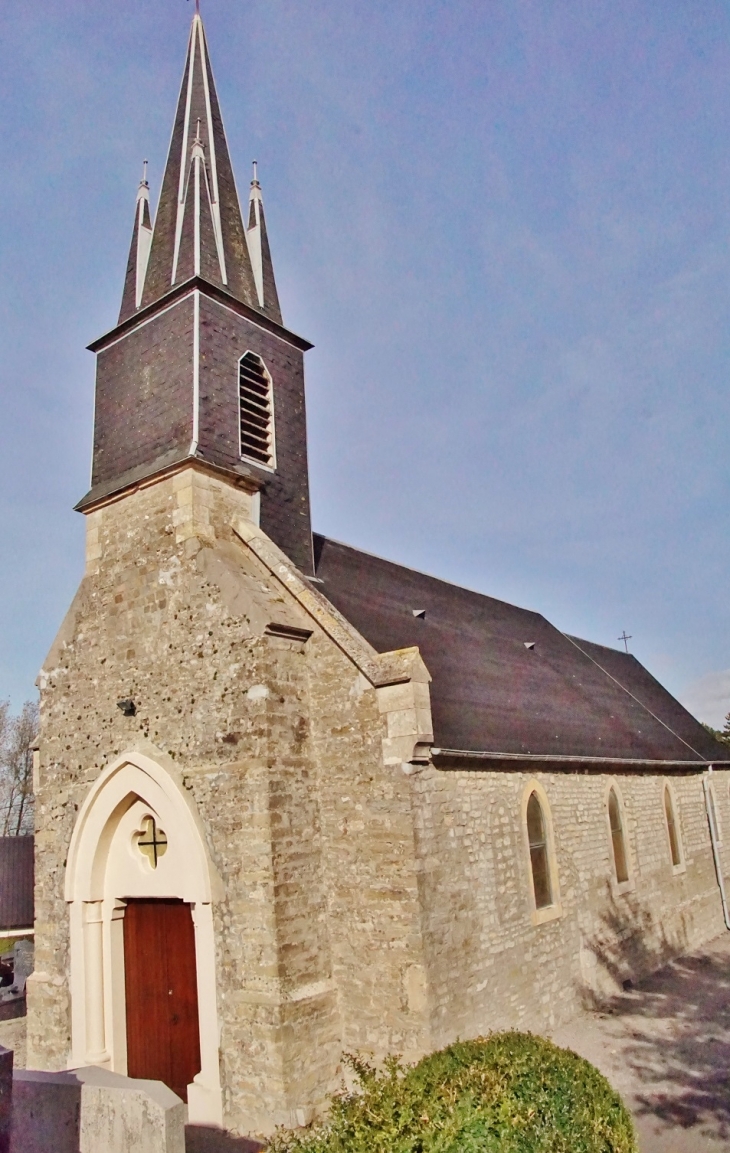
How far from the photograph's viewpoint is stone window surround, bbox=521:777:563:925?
11.5 meters

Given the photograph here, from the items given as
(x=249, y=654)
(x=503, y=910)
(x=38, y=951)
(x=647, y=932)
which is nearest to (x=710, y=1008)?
(x=647, y=932)

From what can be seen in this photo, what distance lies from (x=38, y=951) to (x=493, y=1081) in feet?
25.9

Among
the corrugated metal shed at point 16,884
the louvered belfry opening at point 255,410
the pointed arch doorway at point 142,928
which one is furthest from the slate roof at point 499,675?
the corrugated metal shed at point 16,884

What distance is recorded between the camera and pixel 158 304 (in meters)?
12.6

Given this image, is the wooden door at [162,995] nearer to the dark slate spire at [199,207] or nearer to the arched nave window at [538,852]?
the arched nave window at [538,852]

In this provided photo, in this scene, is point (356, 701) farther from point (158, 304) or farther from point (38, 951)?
point (158, 304)

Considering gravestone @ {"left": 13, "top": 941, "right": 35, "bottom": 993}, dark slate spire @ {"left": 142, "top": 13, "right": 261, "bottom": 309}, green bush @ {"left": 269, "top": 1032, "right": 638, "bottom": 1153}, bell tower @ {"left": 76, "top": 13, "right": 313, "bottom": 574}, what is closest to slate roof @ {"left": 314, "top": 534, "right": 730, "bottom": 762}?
bell tower @ {"left": 76, "top": 13, "right": 313, "bottom": 574}

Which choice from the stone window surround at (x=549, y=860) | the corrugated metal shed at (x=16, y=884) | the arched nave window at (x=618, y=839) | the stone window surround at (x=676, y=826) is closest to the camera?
the stone window surround at (x=549, y=860)

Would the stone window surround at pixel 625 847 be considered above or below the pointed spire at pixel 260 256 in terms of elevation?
below

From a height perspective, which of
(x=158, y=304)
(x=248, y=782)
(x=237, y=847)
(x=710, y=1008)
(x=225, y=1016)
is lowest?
(x=710, y=1008)

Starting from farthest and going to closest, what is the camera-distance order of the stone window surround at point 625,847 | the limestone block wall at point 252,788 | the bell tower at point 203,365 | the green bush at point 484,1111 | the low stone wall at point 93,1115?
the stone window surround at point 625,847 < the bell tower at point 203,365 < the limestone block wall at point 252,788 < the low stone wall at point 93,1115 < the green bush at point 484,1111

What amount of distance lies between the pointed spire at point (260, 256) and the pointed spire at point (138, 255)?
6.30 feet

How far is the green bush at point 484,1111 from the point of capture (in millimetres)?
4855

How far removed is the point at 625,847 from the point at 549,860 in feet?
11.6
